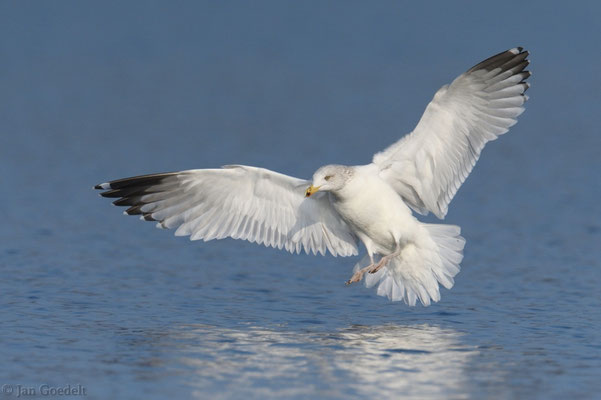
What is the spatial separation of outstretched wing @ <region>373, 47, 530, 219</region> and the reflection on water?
1.45 m

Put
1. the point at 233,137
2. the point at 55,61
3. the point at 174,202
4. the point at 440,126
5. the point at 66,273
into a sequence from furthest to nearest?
the point at 55,61
the point at 233,137
the point at 66,273
the point at 174,202
the point at 440,126

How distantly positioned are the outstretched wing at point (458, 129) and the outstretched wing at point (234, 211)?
908 millimetres

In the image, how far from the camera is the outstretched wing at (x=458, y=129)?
10453mm

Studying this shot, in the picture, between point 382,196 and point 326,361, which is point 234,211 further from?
point 326,361

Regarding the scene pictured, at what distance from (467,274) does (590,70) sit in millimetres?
23758

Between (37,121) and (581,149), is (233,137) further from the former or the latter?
(581,149)

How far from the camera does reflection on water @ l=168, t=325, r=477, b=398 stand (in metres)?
8.31

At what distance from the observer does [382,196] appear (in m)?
10.5

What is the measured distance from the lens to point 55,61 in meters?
36.9

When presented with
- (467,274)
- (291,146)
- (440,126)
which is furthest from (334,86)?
(440,126)

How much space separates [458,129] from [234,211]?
2.39m

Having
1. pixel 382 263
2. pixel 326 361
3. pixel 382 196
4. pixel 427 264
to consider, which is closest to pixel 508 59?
pixel 382 196

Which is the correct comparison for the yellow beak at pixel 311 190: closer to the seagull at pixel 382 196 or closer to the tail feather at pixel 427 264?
the seagull at pixel 382 196

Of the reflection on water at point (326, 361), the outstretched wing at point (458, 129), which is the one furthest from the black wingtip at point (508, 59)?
the reflection on water at point (326, 361)
